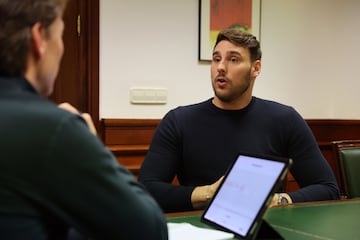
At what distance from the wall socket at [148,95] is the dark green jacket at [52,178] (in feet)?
7.26

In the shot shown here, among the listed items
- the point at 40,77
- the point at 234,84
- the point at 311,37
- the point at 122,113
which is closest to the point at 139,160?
the point at 122,113

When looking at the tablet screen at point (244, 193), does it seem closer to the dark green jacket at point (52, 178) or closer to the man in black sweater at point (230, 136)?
the dark green jacket at point (52, 178)

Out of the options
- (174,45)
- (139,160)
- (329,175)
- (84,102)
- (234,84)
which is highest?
(174,45)

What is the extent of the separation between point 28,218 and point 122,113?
2265 mm

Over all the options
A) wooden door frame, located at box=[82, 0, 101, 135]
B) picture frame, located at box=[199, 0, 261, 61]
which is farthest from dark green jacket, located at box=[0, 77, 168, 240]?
picture frame, located at box=[199, 0, 261, 61]

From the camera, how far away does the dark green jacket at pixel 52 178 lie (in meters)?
0.71

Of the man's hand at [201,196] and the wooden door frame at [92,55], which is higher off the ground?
the wooden door frame at [92,55]

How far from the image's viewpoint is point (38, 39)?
80cm

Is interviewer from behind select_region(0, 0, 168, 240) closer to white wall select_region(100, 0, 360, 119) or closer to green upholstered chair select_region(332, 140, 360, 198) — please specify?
green upholstered chair select_region(332, 140, 360, 198)

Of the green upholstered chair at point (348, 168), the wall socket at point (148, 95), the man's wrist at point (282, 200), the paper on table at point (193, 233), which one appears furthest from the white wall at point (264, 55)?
the paper on table at point (193, 233)

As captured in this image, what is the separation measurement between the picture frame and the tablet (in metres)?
1.97

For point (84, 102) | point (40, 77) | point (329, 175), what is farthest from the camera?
point (84, 102)

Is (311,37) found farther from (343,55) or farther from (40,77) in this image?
(40,77)

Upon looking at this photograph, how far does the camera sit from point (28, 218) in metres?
0.73
